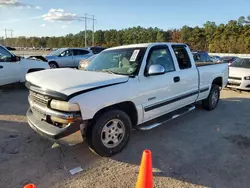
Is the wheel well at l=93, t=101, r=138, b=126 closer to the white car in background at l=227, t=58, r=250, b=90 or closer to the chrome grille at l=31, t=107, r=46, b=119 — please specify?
the chrome grille at l=31, t=107, r=46, b=119

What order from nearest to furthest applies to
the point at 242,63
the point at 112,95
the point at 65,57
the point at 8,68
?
the point at 112,95 → the point at 8,68 → the point at 242,63 → the point at 65,57

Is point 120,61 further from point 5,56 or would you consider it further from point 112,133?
point 5,56

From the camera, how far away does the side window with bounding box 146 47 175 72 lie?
4245mm

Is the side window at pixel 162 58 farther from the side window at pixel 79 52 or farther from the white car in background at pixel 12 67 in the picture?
the side window at pixel 79 52

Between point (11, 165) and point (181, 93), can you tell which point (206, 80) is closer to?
point (181, 93)

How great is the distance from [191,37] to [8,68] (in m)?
77.5

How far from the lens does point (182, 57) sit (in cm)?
510

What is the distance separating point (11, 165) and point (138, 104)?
2.20 metres

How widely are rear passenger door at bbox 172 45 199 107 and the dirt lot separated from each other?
→ 2.14 feet

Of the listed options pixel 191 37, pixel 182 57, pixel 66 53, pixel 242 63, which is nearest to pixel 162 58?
pixel 182 57

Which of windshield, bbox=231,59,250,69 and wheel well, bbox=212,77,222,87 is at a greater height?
windshield, bbox=231,59,250,69

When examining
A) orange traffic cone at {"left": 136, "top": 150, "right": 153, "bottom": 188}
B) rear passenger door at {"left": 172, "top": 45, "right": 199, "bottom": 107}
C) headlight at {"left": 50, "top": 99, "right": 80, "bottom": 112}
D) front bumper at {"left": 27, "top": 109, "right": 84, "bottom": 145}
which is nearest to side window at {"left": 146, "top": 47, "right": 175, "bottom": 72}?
rear passenger door at {"left": 172, "top": 45, "right": 199, "bottom": 107}

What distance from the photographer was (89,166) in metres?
3.33

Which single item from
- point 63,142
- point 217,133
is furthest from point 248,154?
point 63,142
